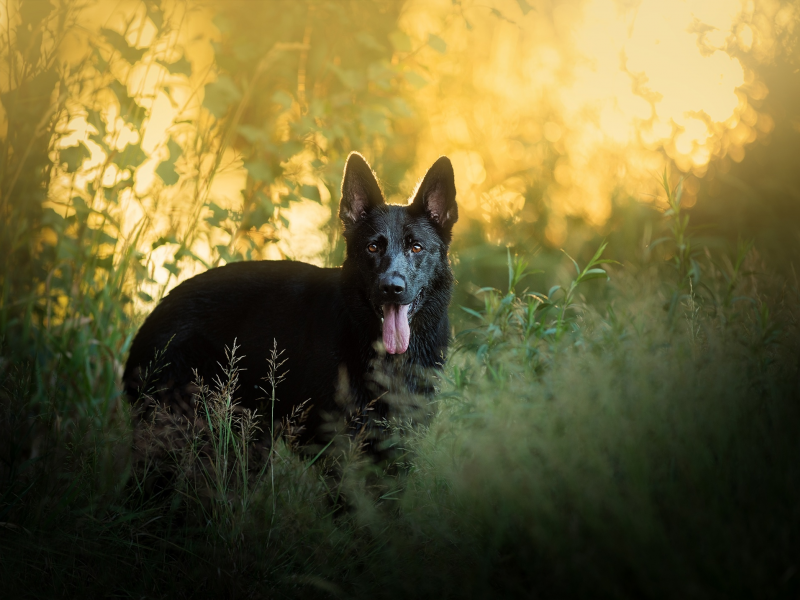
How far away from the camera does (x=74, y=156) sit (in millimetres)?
4062

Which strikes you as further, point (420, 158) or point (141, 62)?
point (420, 158)

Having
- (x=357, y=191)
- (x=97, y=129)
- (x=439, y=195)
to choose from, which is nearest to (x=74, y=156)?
(x=97, y=129)

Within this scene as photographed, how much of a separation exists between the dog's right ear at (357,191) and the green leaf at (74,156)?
6.07 feet

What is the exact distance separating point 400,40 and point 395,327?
3.08 meters

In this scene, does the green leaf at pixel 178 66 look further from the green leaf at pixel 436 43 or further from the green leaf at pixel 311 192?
the green leaf at pixel 436 43

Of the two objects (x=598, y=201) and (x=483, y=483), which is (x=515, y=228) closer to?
(x=598, y=201)

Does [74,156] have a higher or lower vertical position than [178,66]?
lower

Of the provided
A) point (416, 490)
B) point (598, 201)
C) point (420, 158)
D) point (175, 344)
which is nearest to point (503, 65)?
point (420, 158)

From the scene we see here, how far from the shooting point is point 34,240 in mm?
4137

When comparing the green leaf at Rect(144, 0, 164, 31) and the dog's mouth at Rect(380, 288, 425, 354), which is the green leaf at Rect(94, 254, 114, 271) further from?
the dog's mouth at Rect(380, 288, 425, 354)

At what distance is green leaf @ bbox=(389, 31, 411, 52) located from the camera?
5.22 meters

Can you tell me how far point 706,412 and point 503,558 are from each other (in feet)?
2.53

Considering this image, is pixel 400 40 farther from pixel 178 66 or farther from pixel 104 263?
pixel 104 263

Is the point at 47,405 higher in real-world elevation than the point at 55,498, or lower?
higher
